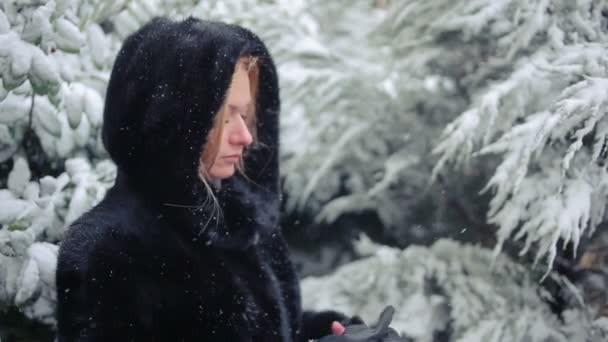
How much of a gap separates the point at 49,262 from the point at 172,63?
0.64 m

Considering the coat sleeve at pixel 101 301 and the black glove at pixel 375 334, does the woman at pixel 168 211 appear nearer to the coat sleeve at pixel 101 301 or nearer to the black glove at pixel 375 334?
the coat sleeve at pixel 101 301

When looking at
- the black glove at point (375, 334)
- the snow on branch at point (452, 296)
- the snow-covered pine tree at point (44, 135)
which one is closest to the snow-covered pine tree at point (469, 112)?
the snow on branch at point (452, 296)

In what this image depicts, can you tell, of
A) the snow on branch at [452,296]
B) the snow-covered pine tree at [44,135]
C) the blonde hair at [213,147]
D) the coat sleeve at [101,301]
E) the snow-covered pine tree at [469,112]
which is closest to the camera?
the coat sleeve at [101,301]

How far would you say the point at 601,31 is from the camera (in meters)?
2.21

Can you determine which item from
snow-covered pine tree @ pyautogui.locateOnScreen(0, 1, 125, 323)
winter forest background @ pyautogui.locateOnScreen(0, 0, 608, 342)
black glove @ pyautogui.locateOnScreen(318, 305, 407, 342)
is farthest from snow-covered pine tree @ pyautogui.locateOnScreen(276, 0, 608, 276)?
snow-covered pine tree @ pyautogui.locateOnScreen(0, 1, 125, 323)

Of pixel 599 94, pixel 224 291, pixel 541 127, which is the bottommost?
pixel 224 291

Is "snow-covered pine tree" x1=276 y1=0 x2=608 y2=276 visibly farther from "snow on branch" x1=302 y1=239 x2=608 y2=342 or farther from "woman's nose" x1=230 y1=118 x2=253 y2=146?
"woman's nose" x1=230 y1=118 x2=253 y2=146

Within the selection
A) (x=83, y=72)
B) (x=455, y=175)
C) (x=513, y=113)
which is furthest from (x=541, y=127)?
(x=83, y=72)

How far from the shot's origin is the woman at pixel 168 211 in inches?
46.1

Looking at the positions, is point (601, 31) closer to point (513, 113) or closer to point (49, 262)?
point (513, 113)

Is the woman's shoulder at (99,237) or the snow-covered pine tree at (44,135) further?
the snow-covered pine tree at (44,135)

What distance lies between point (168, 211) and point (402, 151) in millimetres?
1644

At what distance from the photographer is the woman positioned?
117cm

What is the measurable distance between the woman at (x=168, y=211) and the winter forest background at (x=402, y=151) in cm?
36
